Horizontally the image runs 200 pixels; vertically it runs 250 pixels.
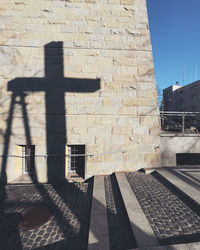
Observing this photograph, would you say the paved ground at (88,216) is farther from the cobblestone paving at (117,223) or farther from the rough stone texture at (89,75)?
the rough stone texture at (89,75)

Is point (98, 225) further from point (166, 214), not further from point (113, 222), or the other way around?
point (166, 214)

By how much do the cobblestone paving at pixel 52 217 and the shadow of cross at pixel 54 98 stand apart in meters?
1.04

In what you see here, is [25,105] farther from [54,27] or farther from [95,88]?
[54,27]

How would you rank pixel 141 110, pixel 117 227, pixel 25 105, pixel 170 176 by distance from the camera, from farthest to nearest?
pixel 141 110
pixel 25 105
pixel 170 176
pixel 117 227

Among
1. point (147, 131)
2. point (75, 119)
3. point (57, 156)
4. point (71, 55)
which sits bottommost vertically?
point (57, 156)

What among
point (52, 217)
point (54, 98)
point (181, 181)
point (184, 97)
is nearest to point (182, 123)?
point (181, 181)

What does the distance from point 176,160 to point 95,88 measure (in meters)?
5.38

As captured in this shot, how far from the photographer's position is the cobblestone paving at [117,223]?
8.00 feet

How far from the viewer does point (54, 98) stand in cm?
553

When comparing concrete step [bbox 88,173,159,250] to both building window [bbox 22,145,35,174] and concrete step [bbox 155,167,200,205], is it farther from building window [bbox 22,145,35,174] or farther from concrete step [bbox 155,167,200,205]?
building window [bbox 22,145,35,174]

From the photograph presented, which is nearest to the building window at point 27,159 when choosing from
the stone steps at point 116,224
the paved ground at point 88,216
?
the paved ground at point 88,216

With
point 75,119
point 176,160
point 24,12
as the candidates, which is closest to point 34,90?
point 75,119

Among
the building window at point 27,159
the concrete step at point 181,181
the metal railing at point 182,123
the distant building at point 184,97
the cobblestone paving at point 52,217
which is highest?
the distant building at point 184,97

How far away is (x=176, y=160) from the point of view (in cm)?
618
